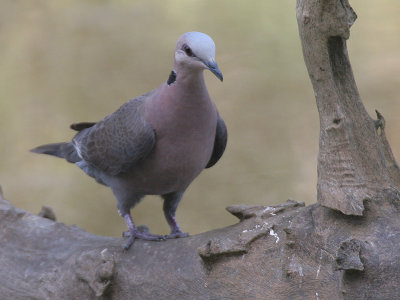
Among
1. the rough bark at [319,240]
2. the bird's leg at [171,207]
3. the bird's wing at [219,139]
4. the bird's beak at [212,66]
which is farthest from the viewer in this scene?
the bird's leg at [171,207]

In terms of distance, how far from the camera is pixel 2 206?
2.17 metres

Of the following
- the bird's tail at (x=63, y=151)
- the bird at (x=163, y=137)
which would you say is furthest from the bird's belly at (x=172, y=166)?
the bird's tail at (x=63, y=151)

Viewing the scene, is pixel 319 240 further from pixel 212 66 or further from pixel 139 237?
pixel 139 237

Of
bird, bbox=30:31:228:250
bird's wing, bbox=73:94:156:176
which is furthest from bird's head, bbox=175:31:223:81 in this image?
bird's wing, bbox=73:94:156:176

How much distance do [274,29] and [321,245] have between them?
5.02 feet

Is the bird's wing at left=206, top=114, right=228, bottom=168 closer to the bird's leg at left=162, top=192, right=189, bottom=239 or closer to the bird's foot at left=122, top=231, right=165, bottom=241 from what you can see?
the bird's leg at left=162, top=192, right=189, bottom=239

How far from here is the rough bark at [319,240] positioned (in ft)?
4.51

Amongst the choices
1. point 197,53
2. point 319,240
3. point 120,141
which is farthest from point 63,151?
point 319,240

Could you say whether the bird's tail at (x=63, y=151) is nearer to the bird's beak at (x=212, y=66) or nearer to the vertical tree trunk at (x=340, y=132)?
the bird's beak at (x=212, y=66)

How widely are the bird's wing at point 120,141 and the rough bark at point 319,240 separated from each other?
307mm

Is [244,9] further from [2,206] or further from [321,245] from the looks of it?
[321,245]

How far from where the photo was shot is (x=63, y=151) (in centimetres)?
235

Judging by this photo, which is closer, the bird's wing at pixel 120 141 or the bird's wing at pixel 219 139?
the bird's wing at pixel 120 141

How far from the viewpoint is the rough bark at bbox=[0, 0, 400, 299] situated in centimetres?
137
